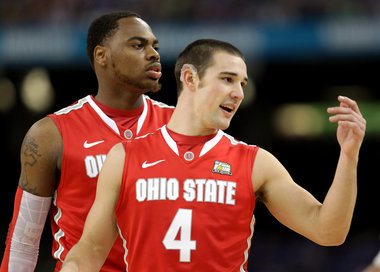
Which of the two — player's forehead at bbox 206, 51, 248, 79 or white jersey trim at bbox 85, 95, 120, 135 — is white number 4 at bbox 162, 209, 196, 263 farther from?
white jersey trim at bbox 85, 95, 120, 135

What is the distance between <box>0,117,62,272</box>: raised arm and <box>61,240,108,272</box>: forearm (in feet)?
3.11

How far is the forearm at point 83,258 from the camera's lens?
3492 millimetres

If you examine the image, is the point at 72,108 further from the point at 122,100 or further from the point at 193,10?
the point at 193,10

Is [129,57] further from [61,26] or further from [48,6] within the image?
[48,6]

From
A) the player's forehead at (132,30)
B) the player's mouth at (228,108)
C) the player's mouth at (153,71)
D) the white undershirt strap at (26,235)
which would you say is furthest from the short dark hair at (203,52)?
the white undershirt strap at (26,235)

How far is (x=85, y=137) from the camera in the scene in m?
4.44

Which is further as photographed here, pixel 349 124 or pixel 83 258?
pixel 83 258

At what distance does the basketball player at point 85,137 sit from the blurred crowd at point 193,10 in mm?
10166

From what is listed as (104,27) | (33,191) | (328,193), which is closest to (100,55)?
(104,27)

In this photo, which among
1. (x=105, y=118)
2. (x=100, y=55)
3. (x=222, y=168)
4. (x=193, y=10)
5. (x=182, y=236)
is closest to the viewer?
(x=182, y=236)

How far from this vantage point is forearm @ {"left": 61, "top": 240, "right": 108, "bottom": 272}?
11.5 ft

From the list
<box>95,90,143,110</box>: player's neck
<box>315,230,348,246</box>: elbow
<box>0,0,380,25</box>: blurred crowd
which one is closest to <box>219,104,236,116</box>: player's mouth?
<box>315,230,348,246</box>: elbow

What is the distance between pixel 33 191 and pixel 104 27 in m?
1.20

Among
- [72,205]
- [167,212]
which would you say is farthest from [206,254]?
[72,205]
